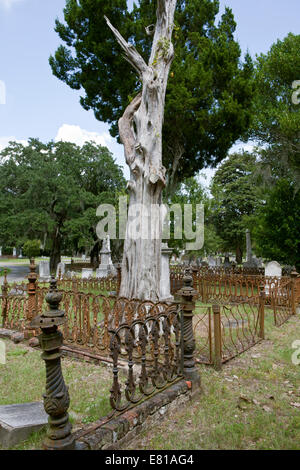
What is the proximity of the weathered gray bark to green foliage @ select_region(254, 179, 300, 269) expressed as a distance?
10.0 m

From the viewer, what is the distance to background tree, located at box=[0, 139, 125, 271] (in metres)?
24.4

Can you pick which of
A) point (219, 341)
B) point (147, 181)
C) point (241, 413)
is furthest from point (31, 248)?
point (241, 413)

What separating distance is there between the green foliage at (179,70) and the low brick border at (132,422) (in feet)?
34.6

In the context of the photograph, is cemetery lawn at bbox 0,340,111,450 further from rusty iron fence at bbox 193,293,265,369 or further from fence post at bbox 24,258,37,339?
rusty iron fence at bbox 193,293,265,369

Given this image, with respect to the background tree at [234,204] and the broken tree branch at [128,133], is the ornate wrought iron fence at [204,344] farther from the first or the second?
the background tree at [234,204]

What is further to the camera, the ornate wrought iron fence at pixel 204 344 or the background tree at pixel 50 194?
the background tree at pixel 50 194

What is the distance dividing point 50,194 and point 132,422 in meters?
23.9

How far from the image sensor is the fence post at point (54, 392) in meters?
2.38

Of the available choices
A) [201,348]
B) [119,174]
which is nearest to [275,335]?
[201,348]

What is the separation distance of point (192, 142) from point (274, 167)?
5470mm

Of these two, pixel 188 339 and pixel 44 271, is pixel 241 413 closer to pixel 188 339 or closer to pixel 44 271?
pixel 188 339

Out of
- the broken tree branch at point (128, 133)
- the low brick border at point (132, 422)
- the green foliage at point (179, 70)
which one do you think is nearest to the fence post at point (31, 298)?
the broken tree branch at point (128, 133)

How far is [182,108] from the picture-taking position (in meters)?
12.6

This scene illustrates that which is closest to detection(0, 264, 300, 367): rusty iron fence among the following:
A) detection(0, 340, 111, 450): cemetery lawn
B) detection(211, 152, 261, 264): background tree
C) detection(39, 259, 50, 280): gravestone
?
detection(0, 340, 111, 450): cemetery lawn
